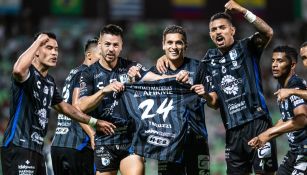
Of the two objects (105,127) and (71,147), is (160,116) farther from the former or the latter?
(71,147)

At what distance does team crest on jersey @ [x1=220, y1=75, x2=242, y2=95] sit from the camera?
860 cm

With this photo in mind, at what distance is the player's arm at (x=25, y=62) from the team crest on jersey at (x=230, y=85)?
7.92ft

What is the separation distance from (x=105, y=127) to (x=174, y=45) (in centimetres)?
129

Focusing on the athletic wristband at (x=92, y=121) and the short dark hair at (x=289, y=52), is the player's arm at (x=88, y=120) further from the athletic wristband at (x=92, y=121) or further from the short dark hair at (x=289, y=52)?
the short dark hair at (x=289, y=52)

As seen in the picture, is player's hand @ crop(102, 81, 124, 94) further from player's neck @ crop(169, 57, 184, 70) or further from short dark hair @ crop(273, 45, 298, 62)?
short dark hair @ crop(273, 45, 298, 62)

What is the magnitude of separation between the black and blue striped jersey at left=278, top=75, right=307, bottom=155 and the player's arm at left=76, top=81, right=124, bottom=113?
2097mm

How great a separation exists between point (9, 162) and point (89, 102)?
1.16 m

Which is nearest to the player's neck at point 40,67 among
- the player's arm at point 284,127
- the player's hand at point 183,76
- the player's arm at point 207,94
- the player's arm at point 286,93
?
the player's hand at point 183,76

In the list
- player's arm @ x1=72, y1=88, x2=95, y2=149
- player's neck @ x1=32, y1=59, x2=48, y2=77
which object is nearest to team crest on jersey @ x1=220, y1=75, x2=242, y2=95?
player's arm @ x1=72, y1=88, x2=95, y2=149

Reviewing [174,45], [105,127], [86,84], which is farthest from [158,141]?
[86,84]

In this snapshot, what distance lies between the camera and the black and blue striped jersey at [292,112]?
28.1 feet

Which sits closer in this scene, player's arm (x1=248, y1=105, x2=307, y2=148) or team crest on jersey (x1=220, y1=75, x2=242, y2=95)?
player's arm (x1=248, y1=105, x2=307, y2=148)

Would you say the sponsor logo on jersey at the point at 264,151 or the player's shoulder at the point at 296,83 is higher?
the player's shoulder at the point at 296,83

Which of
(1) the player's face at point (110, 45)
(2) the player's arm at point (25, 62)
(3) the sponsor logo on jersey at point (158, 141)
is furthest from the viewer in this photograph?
(1) the player's face at point (110, 45)
